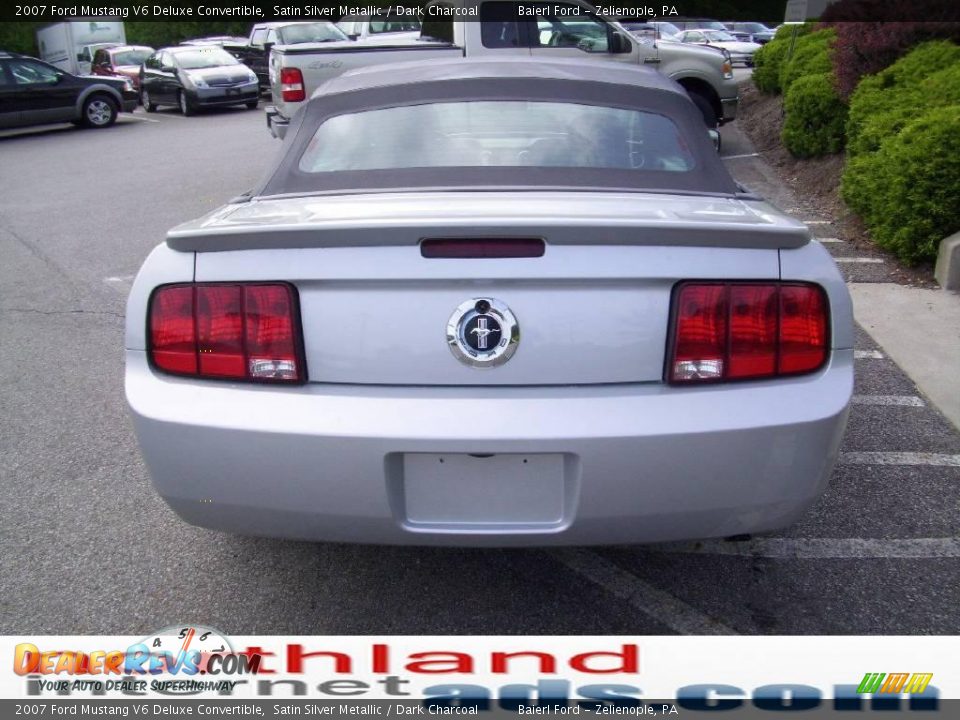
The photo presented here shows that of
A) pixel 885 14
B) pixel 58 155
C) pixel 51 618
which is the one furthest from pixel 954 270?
pixel 58 155

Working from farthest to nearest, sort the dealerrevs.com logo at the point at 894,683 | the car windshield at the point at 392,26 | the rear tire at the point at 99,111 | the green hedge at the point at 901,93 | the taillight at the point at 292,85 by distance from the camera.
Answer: the rear tire at the point at 99,111
the car windshield at the point at 392,26
the taillight at the point at 292,85
the green hedge at the point at 901,93
the dealerrevs.com logo at the point at 894,683

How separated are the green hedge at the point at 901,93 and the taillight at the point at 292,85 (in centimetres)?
596

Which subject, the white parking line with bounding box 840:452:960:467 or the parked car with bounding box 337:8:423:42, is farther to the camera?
the parked car with bounding box 337:8:423:42

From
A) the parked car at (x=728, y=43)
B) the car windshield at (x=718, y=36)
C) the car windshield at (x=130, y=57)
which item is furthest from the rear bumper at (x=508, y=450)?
the car windshield at (x=718, y=36)

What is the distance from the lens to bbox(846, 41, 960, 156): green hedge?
7312mm

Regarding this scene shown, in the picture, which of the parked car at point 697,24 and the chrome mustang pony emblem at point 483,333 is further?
the parked car at point 697,24

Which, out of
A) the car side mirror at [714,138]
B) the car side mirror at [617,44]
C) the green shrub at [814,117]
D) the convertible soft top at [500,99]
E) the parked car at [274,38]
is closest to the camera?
the convertible soft top at [500,99]

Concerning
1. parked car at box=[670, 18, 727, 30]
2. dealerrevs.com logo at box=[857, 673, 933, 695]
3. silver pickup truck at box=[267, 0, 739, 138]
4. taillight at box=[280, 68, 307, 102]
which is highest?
Answer: parked car at box=[670, 18, 727, 30]

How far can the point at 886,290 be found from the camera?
6.23 meters

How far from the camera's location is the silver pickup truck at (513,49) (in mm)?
10398

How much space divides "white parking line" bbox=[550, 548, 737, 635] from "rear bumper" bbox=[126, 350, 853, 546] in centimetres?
52

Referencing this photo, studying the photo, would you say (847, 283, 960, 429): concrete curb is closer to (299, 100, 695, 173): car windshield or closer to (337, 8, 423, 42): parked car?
(299, 100, 695, 173): car windshield

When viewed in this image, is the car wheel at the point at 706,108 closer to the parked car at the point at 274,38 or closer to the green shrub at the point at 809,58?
the green shrub at the point at 809,58

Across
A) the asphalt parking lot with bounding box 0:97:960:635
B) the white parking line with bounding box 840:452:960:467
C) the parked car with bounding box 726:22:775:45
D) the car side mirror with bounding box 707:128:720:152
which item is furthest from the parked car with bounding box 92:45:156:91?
the white parking line with bounding box 840:452:960:467
